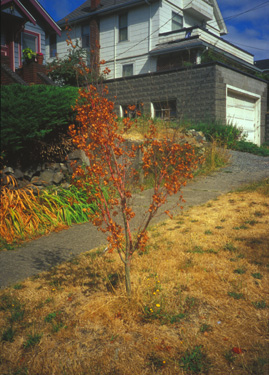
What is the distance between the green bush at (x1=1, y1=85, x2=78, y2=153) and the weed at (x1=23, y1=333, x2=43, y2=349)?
10.9ft

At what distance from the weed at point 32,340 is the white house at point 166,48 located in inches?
499

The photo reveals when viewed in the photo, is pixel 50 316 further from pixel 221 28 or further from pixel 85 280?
pixel 221 28

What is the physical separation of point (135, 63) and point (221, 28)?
8344 mm

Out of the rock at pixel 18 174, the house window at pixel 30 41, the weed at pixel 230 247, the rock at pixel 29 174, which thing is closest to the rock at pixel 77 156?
the rock at pixel 29 174

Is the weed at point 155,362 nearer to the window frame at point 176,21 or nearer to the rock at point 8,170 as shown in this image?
the rock at point 8,170

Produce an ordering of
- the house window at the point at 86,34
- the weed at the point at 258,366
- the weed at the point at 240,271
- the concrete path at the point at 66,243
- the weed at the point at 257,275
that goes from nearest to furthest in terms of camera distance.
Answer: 1. the weed at the point at 258,366
2. the weed at the point at 257,275
3. the weed at the point at 240,271
4. the concrete path at the point at 66,243
5. the house window at the point at 86,34

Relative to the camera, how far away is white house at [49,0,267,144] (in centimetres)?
1575

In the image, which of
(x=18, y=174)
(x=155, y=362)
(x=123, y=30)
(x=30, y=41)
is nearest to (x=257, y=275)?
(x=155, y=362)

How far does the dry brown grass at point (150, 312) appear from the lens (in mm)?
2420

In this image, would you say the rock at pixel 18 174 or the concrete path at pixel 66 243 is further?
the rock at pixel 18 174

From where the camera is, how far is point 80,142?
10.7 feet

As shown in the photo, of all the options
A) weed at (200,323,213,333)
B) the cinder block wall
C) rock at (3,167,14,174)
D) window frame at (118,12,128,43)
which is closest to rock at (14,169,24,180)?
rock at (3,167,14,174)

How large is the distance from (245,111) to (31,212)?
45.9 ft

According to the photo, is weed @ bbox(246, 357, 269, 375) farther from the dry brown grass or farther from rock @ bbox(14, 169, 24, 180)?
rock @ bbox(14, 169, 24, 180)
